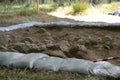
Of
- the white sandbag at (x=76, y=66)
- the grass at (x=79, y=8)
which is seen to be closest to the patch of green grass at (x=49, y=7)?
the grass at (x=79, y=8)

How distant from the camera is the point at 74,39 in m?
4.64

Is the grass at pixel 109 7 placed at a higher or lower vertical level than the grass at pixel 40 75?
lower

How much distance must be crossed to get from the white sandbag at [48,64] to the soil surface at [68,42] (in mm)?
402

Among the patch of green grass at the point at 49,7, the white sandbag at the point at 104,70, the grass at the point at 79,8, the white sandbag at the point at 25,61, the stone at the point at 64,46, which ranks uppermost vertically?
the white sandbag at the point at 104,70

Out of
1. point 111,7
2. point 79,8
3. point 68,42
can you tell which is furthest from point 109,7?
point 68,42

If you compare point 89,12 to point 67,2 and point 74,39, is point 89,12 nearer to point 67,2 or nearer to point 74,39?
point 67,2

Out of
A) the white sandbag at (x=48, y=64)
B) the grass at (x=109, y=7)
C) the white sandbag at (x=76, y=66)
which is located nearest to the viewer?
the white sandbag at (x=76, y=66)

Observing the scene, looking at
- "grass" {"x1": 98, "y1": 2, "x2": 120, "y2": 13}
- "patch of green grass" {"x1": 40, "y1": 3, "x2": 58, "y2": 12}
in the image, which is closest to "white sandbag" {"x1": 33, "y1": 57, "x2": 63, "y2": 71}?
"patch of green grass" {"x1": 40, "y1": 3, "x2": 58, "y2": 12}

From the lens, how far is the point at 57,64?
10.6 ft

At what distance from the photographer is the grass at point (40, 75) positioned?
2982 mm

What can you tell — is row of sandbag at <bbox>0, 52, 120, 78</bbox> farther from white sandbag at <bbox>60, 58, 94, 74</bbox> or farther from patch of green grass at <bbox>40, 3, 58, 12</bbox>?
patch of green grass at <bbox>40, 3, 58, 12</bbox>

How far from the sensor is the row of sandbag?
3014 mm

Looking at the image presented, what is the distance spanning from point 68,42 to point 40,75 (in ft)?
4.88

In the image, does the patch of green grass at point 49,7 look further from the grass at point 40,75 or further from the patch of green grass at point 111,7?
the grass at point 40,75
